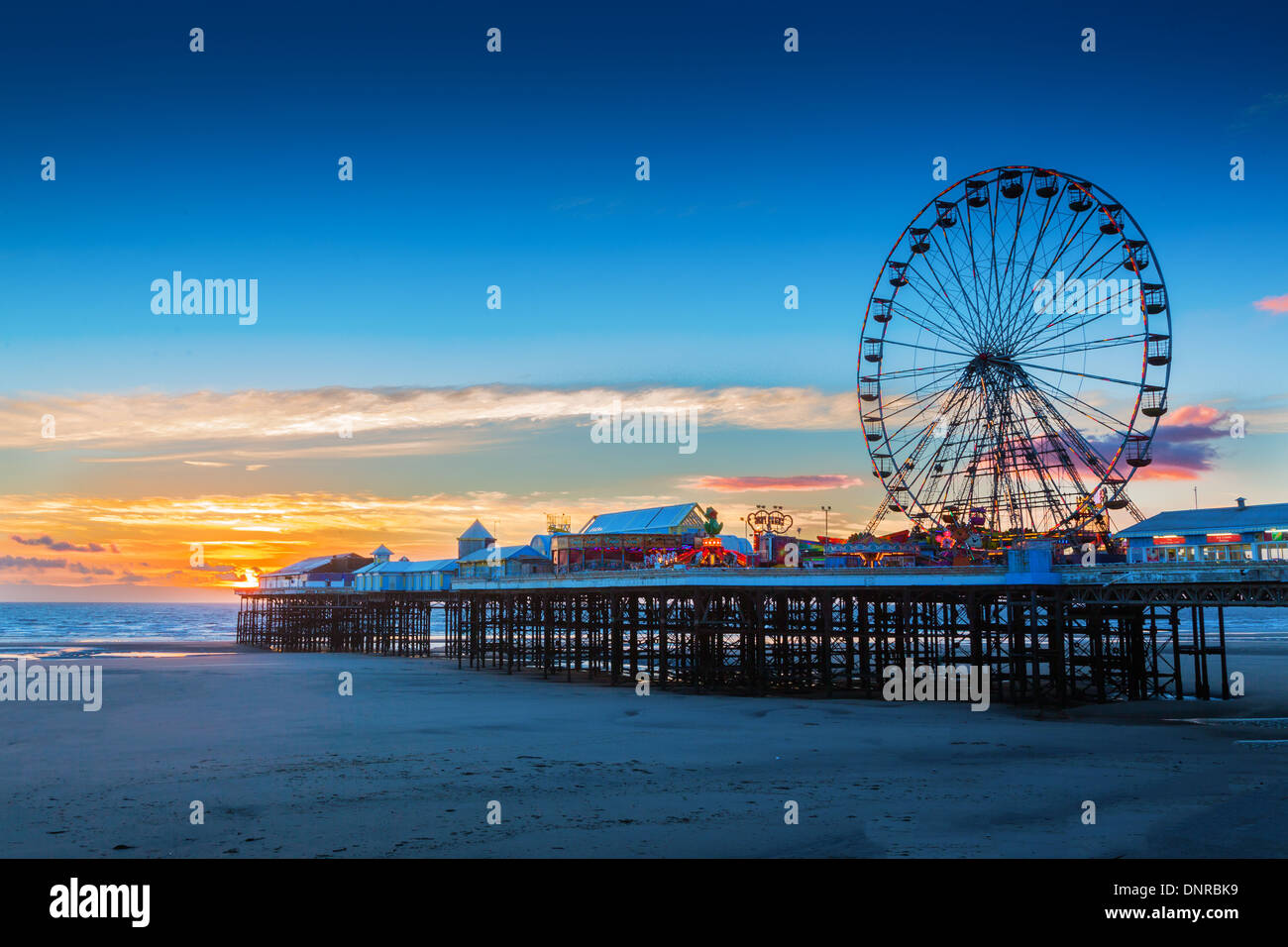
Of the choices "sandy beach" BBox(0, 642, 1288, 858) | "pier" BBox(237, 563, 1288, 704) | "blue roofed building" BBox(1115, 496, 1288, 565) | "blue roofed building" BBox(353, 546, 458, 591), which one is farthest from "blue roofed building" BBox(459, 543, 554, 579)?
"blue roofed building" BBox(1115, 496, 1288, 565)

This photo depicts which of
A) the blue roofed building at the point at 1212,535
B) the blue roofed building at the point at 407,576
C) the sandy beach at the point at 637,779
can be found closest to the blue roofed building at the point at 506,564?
the blue roofed building at the point at 407,576

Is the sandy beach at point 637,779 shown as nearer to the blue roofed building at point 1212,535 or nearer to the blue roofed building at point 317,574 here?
the blue roofed building at point 1212,535

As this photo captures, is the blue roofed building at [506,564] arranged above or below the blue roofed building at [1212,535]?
below

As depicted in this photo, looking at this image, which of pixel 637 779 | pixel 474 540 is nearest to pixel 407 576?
pixel 474 540

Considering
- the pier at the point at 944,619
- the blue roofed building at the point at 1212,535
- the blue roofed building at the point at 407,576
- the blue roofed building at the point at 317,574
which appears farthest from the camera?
the blue roofed building at the point at 317,574

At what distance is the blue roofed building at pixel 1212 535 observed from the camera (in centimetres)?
3331

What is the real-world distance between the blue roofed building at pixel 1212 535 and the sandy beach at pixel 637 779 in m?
5.29

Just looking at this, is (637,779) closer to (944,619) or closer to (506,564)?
(944,619)

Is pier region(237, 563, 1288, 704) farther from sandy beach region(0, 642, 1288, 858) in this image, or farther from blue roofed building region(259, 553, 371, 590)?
blue roofed building region(259, 553, 371, 590)

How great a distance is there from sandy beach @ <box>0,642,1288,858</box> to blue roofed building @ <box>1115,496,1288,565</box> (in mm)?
5285

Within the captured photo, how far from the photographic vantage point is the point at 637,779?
1894cm
